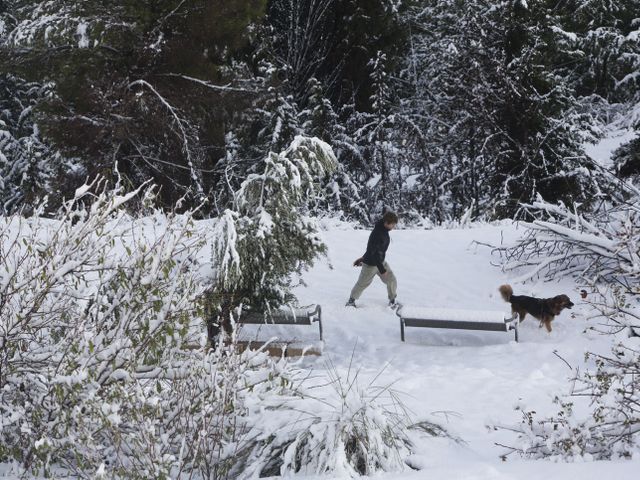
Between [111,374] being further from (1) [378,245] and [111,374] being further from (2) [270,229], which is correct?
(1) [378,245]

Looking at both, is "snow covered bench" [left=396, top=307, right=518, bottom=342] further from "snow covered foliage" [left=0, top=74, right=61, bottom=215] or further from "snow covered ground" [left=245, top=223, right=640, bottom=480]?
"snow covered foliage" [left=0, top=74, right=61, bottom=215]

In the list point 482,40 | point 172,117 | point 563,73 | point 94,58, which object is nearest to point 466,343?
point 172,117

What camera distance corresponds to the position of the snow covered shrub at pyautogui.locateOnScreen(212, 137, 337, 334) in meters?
8.23

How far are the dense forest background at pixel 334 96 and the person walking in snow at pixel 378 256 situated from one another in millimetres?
1156

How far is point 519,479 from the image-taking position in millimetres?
4238

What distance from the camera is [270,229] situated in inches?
325

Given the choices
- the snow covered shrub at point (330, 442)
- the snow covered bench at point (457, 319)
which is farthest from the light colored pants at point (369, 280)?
the snow covered shrub at point (330, 442)

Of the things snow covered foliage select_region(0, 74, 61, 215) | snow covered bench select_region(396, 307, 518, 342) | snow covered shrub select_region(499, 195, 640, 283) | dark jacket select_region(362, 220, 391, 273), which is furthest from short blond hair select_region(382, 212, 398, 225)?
snow covered foliage select_region(0, 74, 61, 215)

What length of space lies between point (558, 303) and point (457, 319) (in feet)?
4.28

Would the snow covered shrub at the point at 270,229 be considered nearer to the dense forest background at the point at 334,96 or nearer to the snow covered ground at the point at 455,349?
the dense forest background at the point at 334,96

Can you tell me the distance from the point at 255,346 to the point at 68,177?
27.4 feet

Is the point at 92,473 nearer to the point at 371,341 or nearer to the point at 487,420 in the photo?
the point at 487,420

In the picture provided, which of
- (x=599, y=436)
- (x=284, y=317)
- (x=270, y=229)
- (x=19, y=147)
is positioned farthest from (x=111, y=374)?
(x=19, y=147)

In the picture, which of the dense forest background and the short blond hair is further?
the dense forest background
